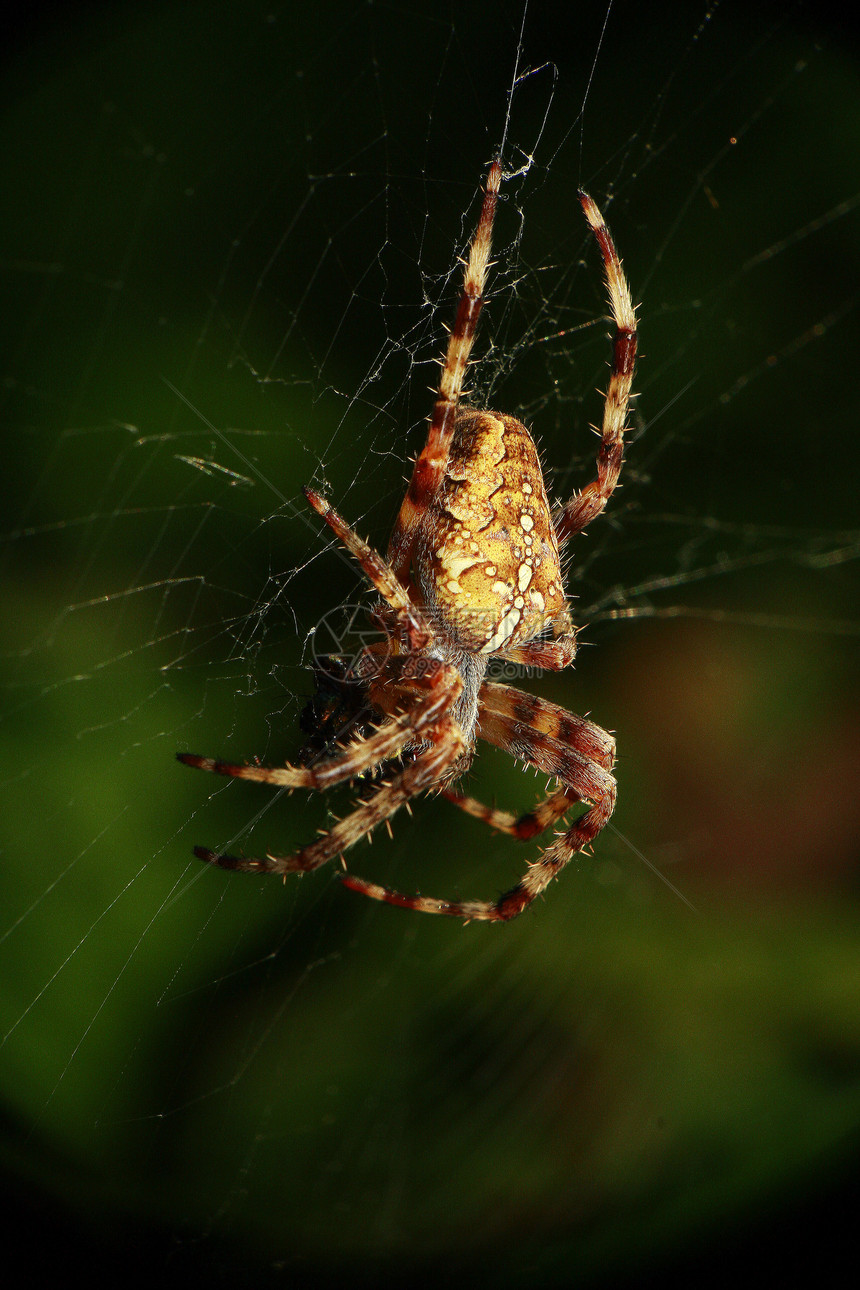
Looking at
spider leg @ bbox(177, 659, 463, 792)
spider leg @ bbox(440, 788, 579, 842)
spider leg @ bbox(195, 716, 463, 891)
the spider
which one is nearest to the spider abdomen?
the spider

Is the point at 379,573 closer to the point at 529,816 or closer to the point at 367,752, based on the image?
the point at 367,752

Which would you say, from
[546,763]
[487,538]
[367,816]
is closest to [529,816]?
[546,763]

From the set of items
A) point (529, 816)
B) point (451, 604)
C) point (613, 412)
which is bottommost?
point (529, 816)

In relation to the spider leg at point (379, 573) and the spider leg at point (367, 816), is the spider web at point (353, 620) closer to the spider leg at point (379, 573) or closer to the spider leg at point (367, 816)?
the spider leg at point (379, 573)

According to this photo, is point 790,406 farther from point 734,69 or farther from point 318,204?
point 318,204

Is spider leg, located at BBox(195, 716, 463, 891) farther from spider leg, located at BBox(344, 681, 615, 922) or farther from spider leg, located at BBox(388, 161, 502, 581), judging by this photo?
spider leg, located at BBox(388, 161, 502, 581)
